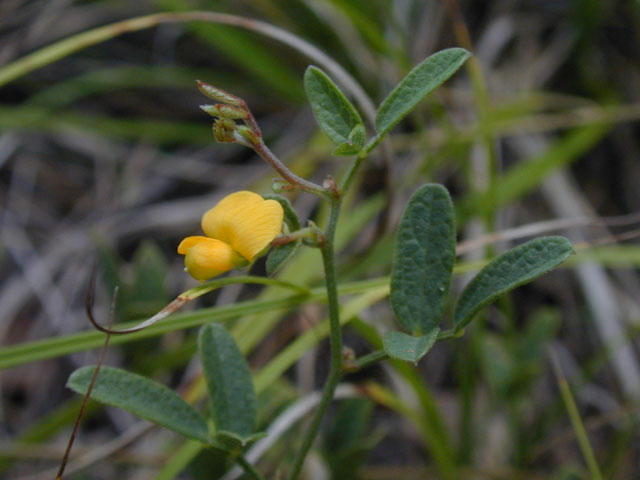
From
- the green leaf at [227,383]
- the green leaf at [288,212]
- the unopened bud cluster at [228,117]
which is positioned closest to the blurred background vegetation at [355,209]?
the green leaf at [227,383]

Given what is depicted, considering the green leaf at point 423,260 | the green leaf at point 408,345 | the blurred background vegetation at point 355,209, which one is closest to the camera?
the green leaf at point 408,345

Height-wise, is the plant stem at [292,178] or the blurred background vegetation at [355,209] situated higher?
the plant stem at [292,178]

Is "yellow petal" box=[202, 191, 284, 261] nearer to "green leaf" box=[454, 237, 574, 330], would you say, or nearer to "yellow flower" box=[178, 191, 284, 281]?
"yellow flower" box=[178, 191, 284, 281]

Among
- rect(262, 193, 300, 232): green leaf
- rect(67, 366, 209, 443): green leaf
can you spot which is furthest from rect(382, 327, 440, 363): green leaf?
rect(67, 366, 209, 443): green leaf

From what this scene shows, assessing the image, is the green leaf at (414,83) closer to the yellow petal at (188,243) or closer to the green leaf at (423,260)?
the green leaf at (423,260)

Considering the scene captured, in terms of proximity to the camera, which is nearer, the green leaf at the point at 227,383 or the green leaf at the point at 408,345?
the green leaf at the point at 408,345

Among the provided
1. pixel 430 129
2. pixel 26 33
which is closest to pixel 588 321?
pixel 430 129

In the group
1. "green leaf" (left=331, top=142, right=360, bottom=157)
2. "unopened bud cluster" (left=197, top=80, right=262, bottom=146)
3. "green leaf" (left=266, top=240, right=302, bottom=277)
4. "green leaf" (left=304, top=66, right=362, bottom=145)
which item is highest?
"unopened bud cluster" (left=197, top=80, right=262, bottom=146)

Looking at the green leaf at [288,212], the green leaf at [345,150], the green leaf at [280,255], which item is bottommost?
the green leaf at [280,255]
